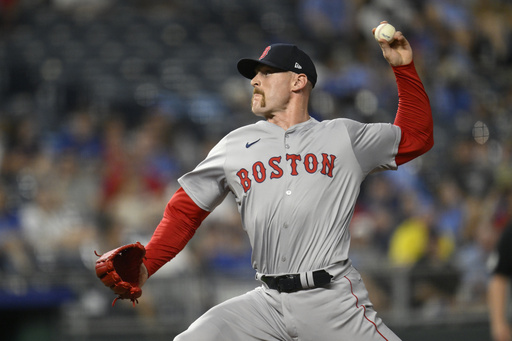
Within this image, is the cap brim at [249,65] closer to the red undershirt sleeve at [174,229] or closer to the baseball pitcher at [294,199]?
the baseball pitcher at [294,199]

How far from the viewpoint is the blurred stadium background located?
728 centimetres

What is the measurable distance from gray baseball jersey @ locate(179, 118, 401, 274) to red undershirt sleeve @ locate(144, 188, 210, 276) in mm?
61

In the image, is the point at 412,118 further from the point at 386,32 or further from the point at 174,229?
the point at 174,229

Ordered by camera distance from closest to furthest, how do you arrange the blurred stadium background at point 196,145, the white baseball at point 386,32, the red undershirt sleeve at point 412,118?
1. the white baseball at point 386,32
2. the red undershirt sleeve at point 412,118
3. the blurred stadium background at point 196,145

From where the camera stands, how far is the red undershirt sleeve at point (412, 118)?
3689mm

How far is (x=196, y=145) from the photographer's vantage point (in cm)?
956

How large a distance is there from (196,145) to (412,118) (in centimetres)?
600

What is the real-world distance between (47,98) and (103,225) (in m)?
2.86

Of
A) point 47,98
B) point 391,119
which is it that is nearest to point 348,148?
point 391,119

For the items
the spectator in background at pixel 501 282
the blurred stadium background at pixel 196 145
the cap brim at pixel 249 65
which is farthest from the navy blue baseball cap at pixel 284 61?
the blurred stadium background at pixel 196 145

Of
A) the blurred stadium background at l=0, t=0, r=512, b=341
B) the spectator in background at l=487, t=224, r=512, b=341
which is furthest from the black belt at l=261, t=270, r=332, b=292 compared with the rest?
the blurred stadium background at l=0, t=0, r=512, b=341

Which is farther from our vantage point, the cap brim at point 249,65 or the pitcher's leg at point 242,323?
the cap brim at point 249,65

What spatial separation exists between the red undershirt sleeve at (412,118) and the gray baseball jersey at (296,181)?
2.5 inches

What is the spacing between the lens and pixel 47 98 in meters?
9.98
